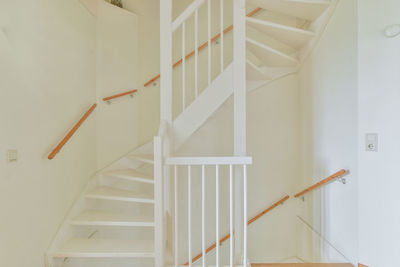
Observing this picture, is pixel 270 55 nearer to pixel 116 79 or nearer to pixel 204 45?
pixel 204 45

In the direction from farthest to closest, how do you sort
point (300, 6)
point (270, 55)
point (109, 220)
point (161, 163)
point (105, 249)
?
point (270, 55)
point (300, 6)
point (109, 220)
point (105, 249)
point (161, 163)

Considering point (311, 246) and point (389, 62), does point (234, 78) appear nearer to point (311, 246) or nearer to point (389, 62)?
point (389, 62)

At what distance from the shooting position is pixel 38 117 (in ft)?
5.91

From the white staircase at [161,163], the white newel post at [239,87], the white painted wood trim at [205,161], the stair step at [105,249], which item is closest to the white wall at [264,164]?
the white staircase at [161,163]

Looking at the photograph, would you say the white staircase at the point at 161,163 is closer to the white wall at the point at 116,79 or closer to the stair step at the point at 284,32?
the stair step at the point at 284,32

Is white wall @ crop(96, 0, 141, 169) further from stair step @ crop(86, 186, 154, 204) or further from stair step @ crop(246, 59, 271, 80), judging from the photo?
stair step @ crop(246, 59, 271, 80)

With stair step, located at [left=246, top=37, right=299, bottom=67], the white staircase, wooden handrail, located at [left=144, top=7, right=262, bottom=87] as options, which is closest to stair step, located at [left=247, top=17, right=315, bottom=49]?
the white staircase

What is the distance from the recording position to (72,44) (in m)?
2.29

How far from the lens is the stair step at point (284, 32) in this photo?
7.74ft

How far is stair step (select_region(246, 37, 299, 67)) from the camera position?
96.3 inches

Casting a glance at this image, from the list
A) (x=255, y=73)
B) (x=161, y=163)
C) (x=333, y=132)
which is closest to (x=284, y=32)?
(x=255, y=73)

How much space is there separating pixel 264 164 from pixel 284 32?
170cm

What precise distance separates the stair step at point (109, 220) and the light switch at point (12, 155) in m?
0.86

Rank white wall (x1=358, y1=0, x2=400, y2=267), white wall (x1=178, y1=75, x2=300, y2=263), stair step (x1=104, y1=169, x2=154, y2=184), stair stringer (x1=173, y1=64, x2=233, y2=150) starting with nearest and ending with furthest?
white wall (x1=358, y1=0, x2=400, y2=267) → stair stringer (x1=173, y1=64, x2=233, y2=150) → stair step (x1=104, y1=169, x2=154, y2=184) → white wall (x1=178, y1=75, x2=300, y2=263)
